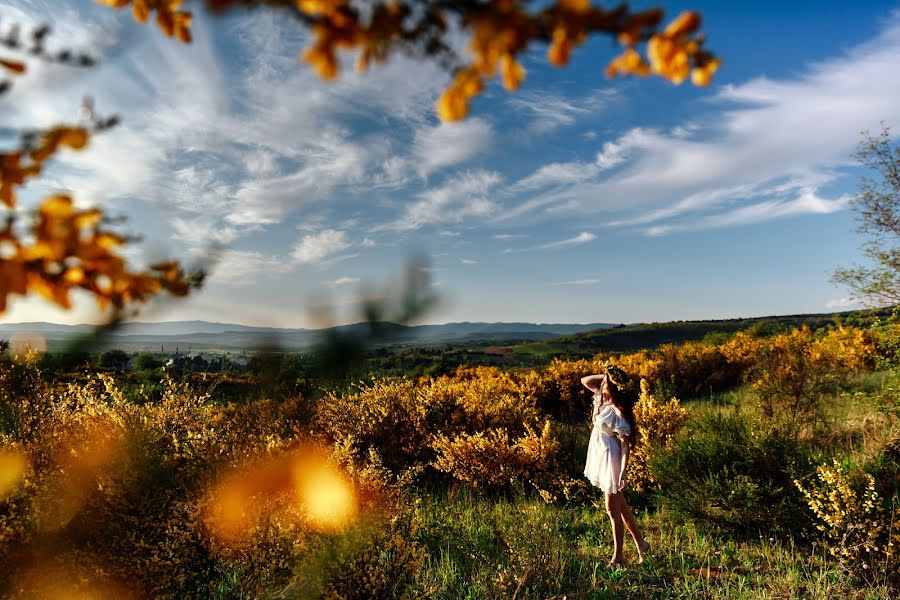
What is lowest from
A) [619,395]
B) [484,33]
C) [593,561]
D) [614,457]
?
[593,561]

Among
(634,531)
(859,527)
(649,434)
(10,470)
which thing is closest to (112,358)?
(10,470)

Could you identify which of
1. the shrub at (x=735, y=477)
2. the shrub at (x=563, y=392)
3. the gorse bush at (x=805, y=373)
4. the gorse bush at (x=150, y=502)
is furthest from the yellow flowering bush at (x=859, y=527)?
the shrub at (x=563, y=392)

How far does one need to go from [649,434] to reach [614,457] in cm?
234

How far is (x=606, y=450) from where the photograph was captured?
16.3ft

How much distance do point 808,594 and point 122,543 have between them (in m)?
4.76

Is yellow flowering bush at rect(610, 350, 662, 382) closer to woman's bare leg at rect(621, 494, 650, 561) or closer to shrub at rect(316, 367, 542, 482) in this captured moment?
shrub at rect(316, 367, 542, 482)

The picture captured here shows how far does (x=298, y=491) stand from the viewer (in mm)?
2596

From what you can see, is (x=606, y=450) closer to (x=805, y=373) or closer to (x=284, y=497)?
(x=284, y=497)

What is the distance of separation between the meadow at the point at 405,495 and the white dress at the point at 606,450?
1.37 feet

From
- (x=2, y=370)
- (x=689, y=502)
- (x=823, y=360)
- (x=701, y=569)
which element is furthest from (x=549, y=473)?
(x=823, y=360)

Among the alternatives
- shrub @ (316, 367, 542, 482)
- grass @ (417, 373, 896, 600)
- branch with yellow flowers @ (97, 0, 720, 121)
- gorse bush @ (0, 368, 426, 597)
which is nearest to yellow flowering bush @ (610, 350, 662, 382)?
shrub @ (316, 367, 542, 482)

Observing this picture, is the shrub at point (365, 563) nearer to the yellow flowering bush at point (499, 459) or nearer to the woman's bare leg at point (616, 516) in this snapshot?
the woman's bare leg at point (616, 516)

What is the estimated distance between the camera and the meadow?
80.5 inches

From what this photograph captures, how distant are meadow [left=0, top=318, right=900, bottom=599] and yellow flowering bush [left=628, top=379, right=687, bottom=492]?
0.03 meters
